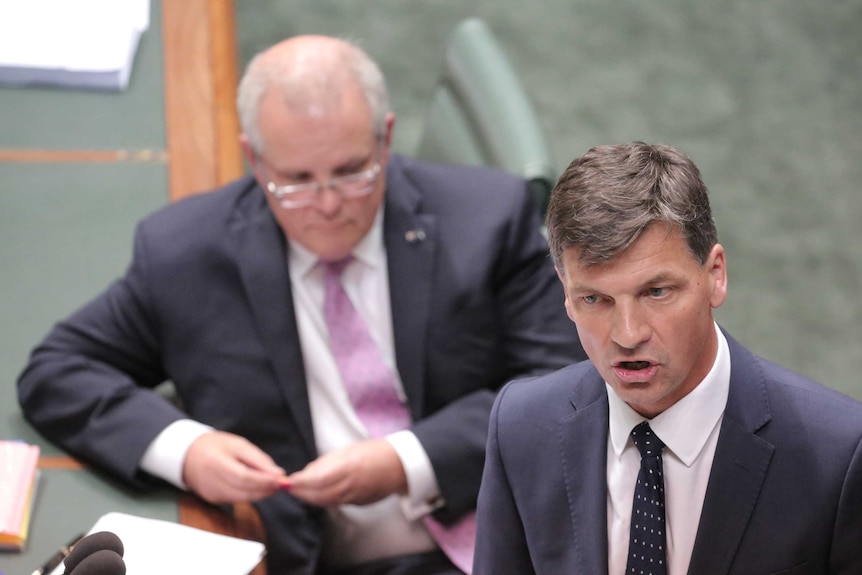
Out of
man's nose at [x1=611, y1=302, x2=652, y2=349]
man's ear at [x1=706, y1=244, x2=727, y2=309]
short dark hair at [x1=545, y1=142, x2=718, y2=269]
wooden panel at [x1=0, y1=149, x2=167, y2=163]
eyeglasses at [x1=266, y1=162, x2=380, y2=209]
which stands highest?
short dark hair at [x1=545, y1=142, x2=718, y2=269]

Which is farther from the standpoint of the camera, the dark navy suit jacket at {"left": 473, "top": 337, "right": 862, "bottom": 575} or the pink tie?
the pink tie

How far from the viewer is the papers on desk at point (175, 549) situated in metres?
1.62

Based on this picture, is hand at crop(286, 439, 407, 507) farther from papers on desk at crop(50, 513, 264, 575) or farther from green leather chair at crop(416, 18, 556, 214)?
green leather chair at crop(416, 18, 556, 214)

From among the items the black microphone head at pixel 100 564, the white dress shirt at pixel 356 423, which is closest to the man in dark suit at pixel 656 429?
the black microphone head at pixel 100 564

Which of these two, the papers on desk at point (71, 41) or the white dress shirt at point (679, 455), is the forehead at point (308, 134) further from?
the white dress shirt at point (679, 455)

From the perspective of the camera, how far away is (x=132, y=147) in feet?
7.95

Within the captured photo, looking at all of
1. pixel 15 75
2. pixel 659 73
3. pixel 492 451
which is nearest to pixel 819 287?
pixel 659 73

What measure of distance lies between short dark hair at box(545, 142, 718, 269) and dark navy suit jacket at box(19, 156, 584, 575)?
Answer: 2.82 ft

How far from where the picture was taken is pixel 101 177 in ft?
7.77

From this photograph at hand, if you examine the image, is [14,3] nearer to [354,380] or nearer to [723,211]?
[354,380]

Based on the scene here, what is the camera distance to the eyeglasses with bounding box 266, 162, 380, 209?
1.95m

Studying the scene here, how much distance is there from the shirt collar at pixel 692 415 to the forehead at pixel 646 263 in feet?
0.51

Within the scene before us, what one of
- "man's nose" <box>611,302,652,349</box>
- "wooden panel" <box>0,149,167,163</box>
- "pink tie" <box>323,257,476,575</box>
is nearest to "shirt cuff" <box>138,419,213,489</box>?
"pink tie" <box>323,257,476,575</box>

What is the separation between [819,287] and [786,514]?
2.46 m
